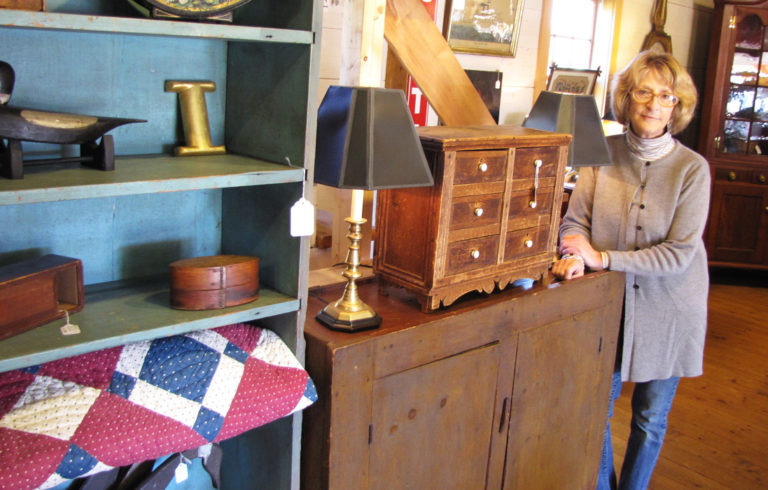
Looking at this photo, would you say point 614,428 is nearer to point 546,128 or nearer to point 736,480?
point 736,480

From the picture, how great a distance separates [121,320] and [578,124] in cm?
144

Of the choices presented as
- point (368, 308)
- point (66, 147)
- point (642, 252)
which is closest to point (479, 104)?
point (642, 252)

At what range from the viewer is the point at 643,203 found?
2357 millimetres

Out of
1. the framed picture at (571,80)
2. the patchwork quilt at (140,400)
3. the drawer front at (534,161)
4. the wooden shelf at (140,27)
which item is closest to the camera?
Result: the wooden shelf at (140,27)

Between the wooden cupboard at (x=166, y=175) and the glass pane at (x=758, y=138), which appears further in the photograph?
the glass pane at (x=758, y=138)

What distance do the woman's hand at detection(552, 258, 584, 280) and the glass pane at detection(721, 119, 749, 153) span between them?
13.6ft

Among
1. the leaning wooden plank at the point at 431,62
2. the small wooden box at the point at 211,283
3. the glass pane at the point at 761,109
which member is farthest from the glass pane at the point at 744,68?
the small wooden box at the point at 211,283

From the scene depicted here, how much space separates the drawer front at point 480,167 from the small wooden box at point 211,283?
0.56 m

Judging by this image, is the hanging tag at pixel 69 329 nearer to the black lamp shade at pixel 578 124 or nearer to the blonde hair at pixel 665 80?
the black lamp shade at pixel 578 124

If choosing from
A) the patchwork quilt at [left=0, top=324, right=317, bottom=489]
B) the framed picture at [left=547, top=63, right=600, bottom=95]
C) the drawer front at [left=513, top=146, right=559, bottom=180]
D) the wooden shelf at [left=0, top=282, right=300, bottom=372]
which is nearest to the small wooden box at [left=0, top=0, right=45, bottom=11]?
the wooden shelf at [left=0, top=282, right=300, bottom=372]

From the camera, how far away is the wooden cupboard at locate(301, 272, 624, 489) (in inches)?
66.6

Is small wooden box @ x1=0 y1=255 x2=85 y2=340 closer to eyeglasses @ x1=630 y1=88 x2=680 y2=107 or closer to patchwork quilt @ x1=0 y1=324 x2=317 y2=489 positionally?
patchwork quilt @ x1=0 y1=324 x2=317 y2=489

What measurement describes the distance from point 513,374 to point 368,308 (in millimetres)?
577

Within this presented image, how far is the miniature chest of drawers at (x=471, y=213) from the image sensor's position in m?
1.77
